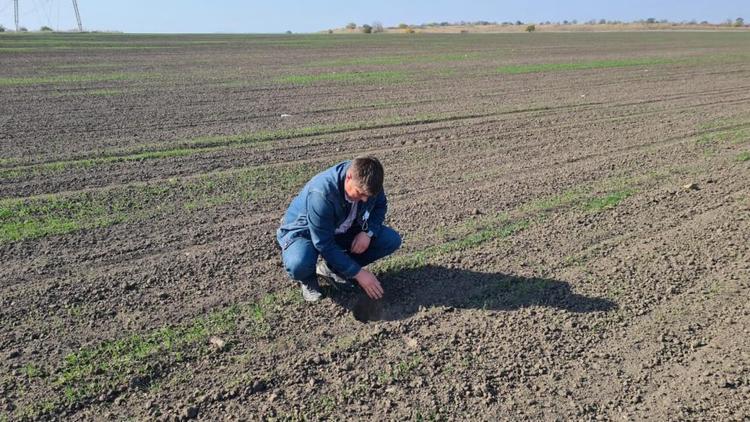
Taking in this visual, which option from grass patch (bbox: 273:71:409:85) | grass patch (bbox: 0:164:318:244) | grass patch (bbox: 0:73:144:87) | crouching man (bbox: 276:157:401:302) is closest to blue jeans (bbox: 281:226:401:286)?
crouching man (bbox: 276:157:401:302)

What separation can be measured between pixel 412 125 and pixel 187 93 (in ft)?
20.6

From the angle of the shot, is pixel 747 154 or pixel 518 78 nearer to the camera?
pixel 747 154

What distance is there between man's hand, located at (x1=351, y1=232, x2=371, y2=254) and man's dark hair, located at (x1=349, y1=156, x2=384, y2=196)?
620 millimetres

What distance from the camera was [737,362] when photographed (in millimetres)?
3797

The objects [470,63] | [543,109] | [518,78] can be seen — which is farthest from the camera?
[470,63]

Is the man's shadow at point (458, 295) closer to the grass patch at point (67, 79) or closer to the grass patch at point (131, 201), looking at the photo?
the grass patch at point (131, 201)

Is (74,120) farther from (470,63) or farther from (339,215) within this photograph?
(470,63)

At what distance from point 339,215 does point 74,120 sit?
27.1ft

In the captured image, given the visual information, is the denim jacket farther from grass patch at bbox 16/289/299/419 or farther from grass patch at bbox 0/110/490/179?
grass patch at bbox 0/110/490/179

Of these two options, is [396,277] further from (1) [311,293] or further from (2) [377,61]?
(2) [377,61]

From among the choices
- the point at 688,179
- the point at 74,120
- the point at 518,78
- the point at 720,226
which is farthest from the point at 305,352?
→ the point at 518,78

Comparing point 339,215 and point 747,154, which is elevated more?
point 339,215

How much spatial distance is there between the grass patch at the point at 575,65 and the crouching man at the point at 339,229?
1700 cm

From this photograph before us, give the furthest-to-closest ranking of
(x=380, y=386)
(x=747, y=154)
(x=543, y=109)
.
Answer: (x=543, y=109) → (x=747, y=154) → (x=380, y=386)
